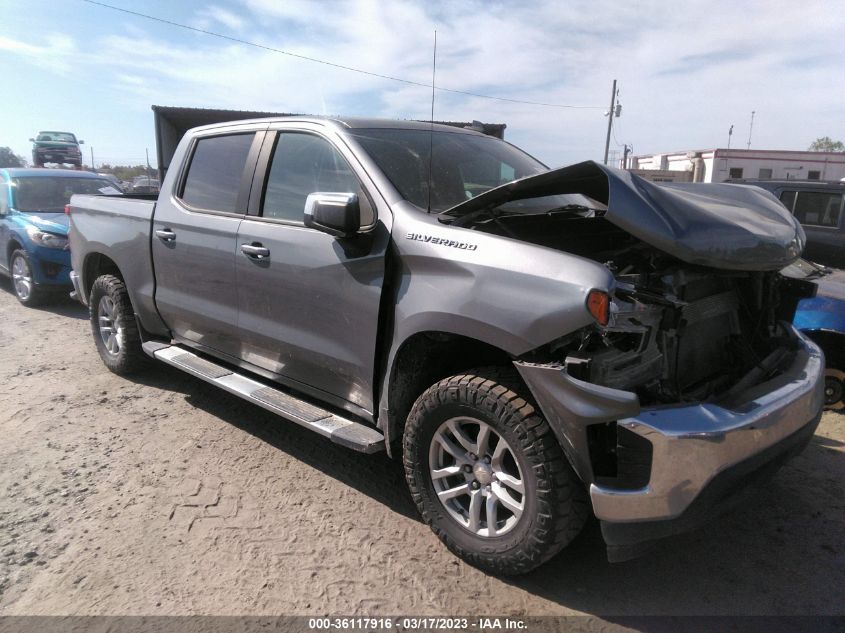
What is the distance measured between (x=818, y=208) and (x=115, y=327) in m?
7.99

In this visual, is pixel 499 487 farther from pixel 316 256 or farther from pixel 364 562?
pixel 316 256

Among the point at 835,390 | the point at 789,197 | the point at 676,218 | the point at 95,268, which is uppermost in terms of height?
the point at 789,197

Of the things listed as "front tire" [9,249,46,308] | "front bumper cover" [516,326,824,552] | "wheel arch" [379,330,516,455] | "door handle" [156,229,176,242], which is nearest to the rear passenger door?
"front bumper cover" [516,326,824,552]

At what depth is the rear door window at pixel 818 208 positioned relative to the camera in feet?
24.3

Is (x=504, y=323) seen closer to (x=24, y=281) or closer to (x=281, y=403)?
(x=281, y=403)

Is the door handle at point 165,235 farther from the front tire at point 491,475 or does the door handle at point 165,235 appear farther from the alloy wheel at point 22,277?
the alloy wheel at point 22,277

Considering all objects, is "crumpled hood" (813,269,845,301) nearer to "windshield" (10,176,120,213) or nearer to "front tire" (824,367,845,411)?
"front tire" (824,367,845,411)

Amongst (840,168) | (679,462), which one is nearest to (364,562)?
(679,462)

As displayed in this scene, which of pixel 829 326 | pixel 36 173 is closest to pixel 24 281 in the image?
pixel 36 173

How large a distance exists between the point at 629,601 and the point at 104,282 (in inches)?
180

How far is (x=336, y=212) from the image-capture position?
285 centimetres

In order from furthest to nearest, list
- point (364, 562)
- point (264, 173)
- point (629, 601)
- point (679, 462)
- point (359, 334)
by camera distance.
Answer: point (264, 173), point (359, 334), point (364, 562), point (629, 601), point (679, 462)

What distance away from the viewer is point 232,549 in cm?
289

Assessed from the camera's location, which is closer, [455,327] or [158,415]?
[455,327]
